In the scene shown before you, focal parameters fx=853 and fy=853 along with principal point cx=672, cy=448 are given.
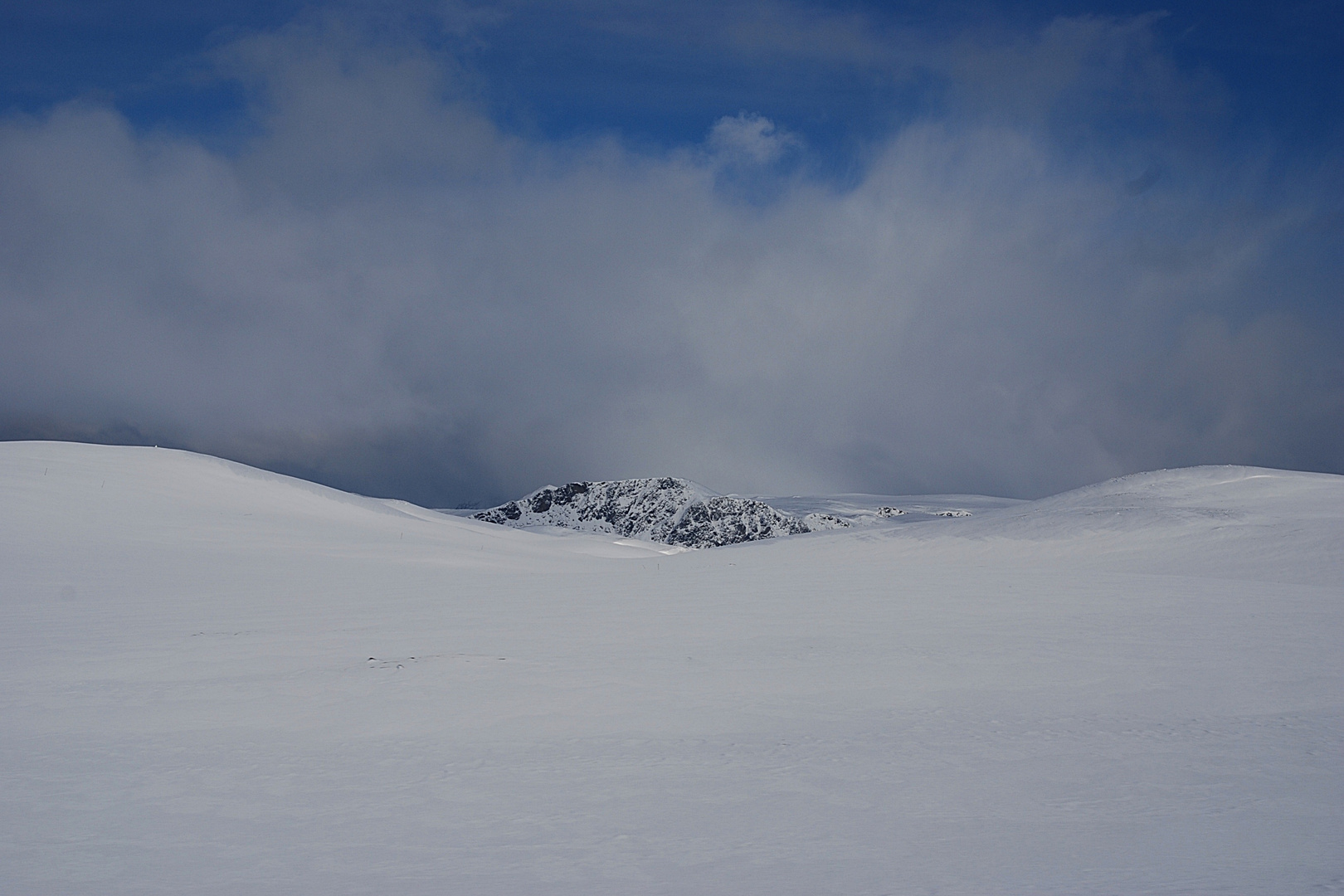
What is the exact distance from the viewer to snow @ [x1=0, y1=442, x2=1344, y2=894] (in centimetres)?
456

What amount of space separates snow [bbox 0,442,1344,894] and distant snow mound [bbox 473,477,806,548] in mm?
87642

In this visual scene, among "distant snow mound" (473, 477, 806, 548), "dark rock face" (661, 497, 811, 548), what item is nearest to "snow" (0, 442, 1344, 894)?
"distant snow mound" (473, 477, 806, 548)

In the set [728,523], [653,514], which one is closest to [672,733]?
[728,523]

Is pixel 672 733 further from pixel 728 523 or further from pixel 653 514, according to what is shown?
pixel 653 514

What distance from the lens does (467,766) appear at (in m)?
6.24

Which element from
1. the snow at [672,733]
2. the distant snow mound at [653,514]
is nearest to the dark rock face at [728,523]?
the distant snow mound at [653,514]

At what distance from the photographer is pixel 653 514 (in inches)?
4798

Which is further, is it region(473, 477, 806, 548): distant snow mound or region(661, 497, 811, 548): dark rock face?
region(473, 477, 806, 548): distant snow mound

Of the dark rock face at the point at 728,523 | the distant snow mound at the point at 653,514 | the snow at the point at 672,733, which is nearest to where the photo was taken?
the snow at the point at 672,733

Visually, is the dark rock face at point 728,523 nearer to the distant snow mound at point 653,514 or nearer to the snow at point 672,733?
the distant snow mound at point 653,514

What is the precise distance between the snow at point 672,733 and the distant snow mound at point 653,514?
8764cm

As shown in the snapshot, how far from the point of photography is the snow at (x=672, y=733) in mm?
4562

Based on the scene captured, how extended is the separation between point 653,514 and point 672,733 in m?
115

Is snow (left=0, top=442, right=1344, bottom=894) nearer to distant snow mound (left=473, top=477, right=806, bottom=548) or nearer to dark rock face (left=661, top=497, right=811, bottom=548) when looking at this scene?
distant snow mound (left=473, top=477, right=806, bottom=548)
